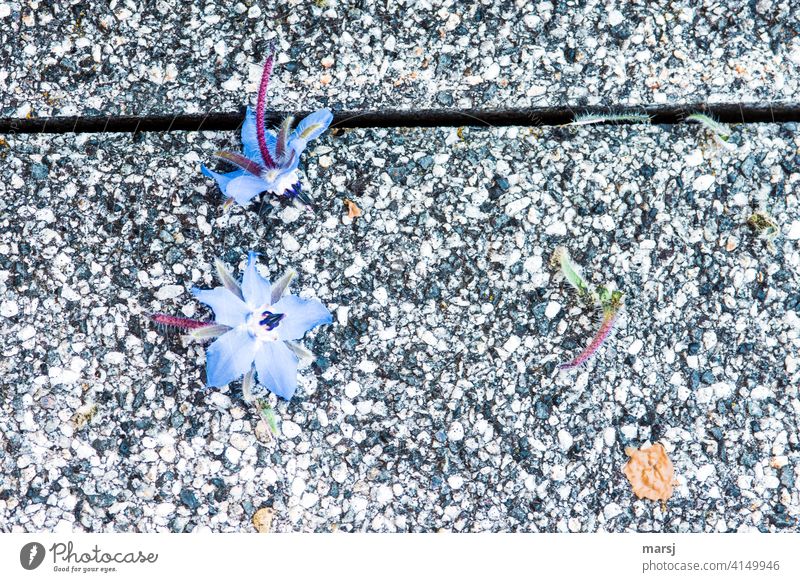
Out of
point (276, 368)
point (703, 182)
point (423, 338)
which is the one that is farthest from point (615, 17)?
point (276, 368)

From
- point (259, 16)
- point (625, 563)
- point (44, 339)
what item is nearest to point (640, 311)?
point (625, 563)

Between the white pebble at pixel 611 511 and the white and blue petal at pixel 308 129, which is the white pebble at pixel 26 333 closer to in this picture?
the white and blue petal at pixel 308 129

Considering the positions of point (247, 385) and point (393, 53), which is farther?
point (393, 53)

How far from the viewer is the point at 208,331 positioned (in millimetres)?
1365

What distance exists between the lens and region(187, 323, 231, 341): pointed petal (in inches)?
52.7

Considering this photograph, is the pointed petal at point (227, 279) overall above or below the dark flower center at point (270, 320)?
above

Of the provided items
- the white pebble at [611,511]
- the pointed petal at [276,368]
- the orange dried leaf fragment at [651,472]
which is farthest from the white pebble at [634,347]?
the pointed petal at [276,368]

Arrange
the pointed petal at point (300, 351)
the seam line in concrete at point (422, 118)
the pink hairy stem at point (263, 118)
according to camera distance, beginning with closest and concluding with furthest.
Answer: the pink hairy stem at point (263, 118), the pointed petal at point (300, 351), the seam line in concrete at point (422, 118)

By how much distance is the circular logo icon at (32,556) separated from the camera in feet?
4.55

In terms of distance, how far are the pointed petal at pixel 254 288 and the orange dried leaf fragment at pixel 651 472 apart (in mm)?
732

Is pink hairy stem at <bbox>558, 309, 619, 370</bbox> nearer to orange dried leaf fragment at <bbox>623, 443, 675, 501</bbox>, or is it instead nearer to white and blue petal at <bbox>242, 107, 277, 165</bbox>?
orange dried leaf fragment at <bbox>623, 443, 675, 501</bbox>

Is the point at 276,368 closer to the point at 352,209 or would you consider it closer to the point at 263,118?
the point at 352,209

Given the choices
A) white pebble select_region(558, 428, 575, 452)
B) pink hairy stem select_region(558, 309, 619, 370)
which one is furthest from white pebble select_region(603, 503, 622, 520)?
pink hairy stem select_region(558, 309, 619, 370)

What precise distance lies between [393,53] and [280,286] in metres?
0.52
